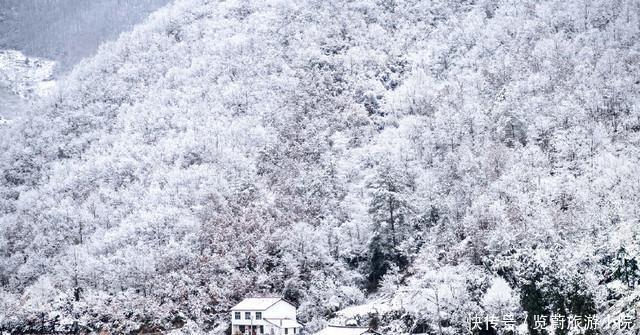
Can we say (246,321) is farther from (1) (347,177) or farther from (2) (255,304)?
(1) (347,177)

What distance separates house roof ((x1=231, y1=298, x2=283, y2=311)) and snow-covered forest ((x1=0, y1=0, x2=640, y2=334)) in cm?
476

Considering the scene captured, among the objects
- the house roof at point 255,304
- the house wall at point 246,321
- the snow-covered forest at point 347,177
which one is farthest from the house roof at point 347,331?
the house wall at point 246,321

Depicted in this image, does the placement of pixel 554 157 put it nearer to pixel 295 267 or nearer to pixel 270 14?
pixel 295 267

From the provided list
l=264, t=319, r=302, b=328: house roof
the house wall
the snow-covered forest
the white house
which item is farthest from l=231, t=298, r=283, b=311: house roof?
the snow-covered forest

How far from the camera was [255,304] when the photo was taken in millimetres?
79625

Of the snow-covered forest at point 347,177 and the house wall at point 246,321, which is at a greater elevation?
the snow-covered forest at point 347,177

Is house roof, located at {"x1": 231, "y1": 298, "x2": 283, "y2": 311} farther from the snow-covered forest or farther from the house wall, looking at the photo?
the snow-covered forest

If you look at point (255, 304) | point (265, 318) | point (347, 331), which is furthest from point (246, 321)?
point (347, 331)

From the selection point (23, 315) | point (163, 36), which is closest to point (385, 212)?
point (23, 315)

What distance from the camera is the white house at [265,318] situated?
7781 cm

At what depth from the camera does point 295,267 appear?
8900 cm

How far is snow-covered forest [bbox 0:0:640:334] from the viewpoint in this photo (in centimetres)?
7000

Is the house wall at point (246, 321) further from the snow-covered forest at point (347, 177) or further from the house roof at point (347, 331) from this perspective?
the house roof at point (347, 331)

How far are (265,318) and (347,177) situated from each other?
3803 centimetres
